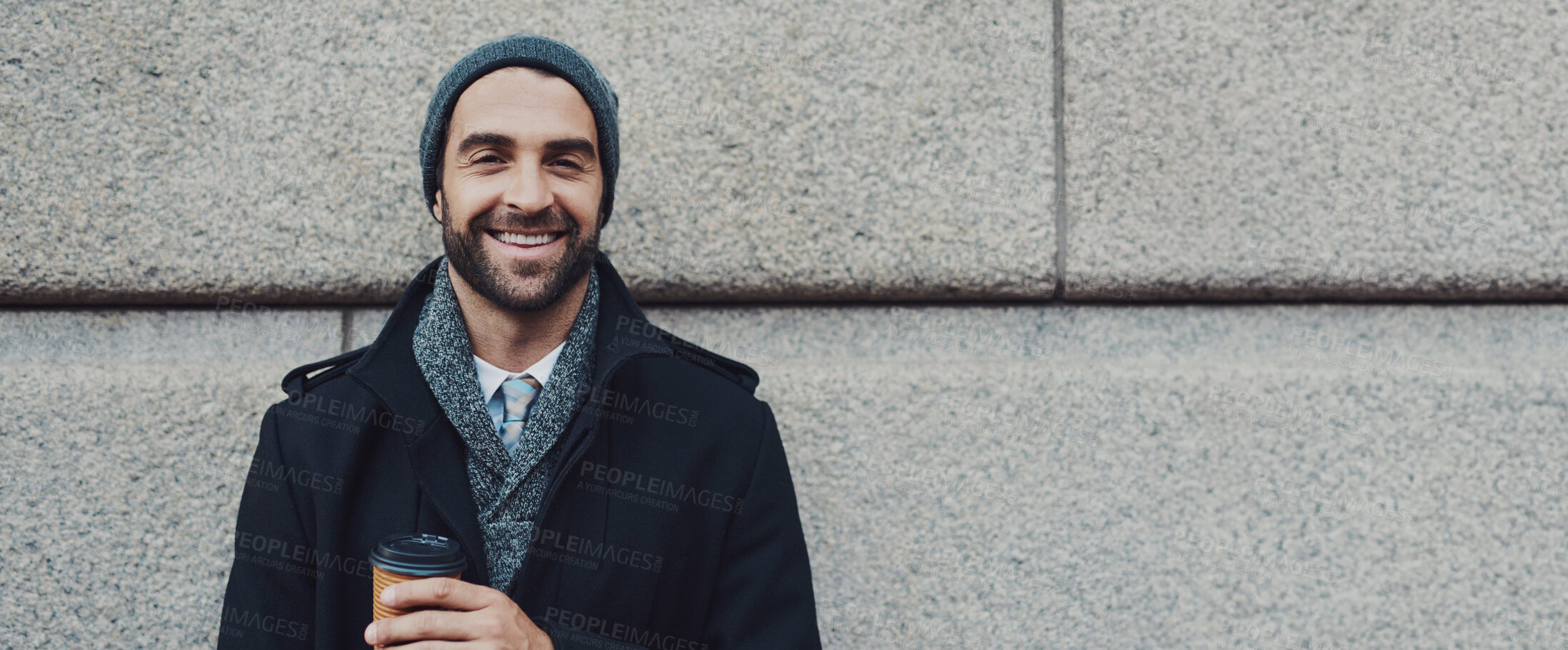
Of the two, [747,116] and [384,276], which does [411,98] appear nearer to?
[384,276]

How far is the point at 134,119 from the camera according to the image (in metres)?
2.59

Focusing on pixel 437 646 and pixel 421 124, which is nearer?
pixel 437 646

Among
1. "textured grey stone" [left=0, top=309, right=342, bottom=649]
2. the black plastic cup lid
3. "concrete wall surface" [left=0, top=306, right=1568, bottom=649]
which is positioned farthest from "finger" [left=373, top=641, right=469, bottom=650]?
"textured grey stone" [left=0, top=309, right=342, bottom=649]

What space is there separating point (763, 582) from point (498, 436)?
0.64 m

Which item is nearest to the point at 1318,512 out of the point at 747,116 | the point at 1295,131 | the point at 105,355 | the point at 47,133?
the point at 1295,131

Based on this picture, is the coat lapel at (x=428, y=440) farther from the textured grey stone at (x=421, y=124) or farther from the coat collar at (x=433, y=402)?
the textured grey stone at (x=421, y=124)

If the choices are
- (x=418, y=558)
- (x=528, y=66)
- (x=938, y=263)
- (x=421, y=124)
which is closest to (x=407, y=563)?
(x=418, y=558)

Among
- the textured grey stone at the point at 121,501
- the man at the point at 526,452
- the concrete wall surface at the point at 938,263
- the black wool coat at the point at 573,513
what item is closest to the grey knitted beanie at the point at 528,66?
the man at the point at 526,452

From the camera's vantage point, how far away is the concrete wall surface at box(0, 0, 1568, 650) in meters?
2.58

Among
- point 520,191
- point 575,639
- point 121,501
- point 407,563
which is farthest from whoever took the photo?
point 121,501

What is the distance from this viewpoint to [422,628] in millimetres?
1467

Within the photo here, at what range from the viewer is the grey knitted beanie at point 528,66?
6.23ft

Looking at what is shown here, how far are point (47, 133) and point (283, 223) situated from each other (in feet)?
2.46

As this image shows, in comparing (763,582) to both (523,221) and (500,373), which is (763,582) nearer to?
(500,373)
